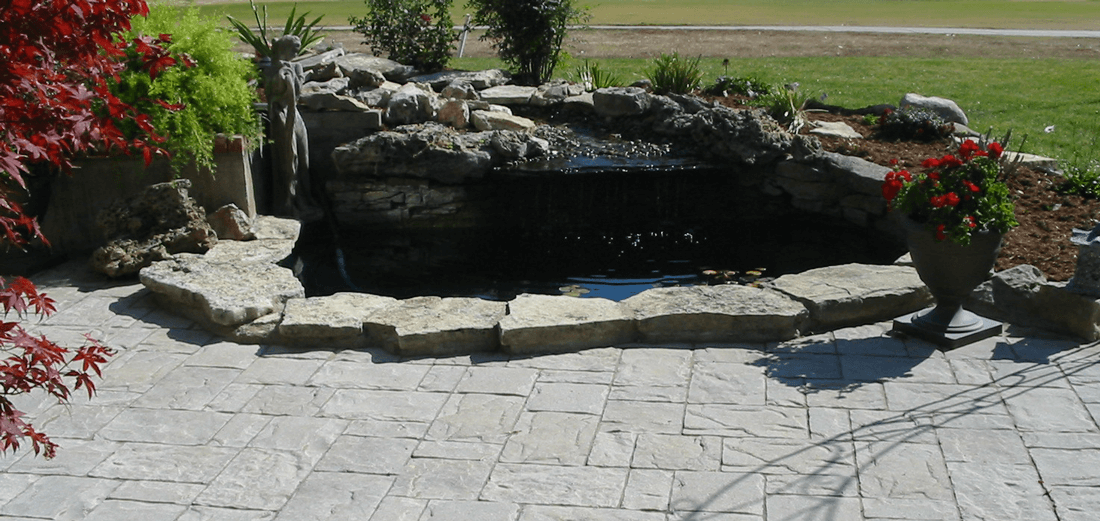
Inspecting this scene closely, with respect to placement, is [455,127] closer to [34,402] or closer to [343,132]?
[343,132]

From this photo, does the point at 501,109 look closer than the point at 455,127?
No

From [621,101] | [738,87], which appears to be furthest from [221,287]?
[738,87]

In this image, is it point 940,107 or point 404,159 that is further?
point 940,107

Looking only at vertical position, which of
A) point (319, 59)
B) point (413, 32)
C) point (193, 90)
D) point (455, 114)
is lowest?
point (455, 114)

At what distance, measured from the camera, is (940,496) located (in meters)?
3.61

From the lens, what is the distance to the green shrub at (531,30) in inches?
461

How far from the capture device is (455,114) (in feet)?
31.6

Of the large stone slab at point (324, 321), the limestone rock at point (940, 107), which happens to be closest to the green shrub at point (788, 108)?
the limestone rock at point (940, 107)

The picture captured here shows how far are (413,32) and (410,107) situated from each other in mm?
3156

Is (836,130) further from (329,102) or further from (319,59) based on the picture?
(319,59)

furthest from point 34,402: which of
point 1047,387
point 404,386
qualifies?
point 1047,387

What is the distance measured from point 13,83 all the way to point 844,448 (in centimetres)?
338

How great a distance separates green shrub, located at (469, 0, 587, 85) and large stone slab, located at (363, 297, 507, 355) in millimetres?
7078

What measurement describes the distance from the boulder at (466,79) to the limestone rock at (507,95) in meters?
0.18
